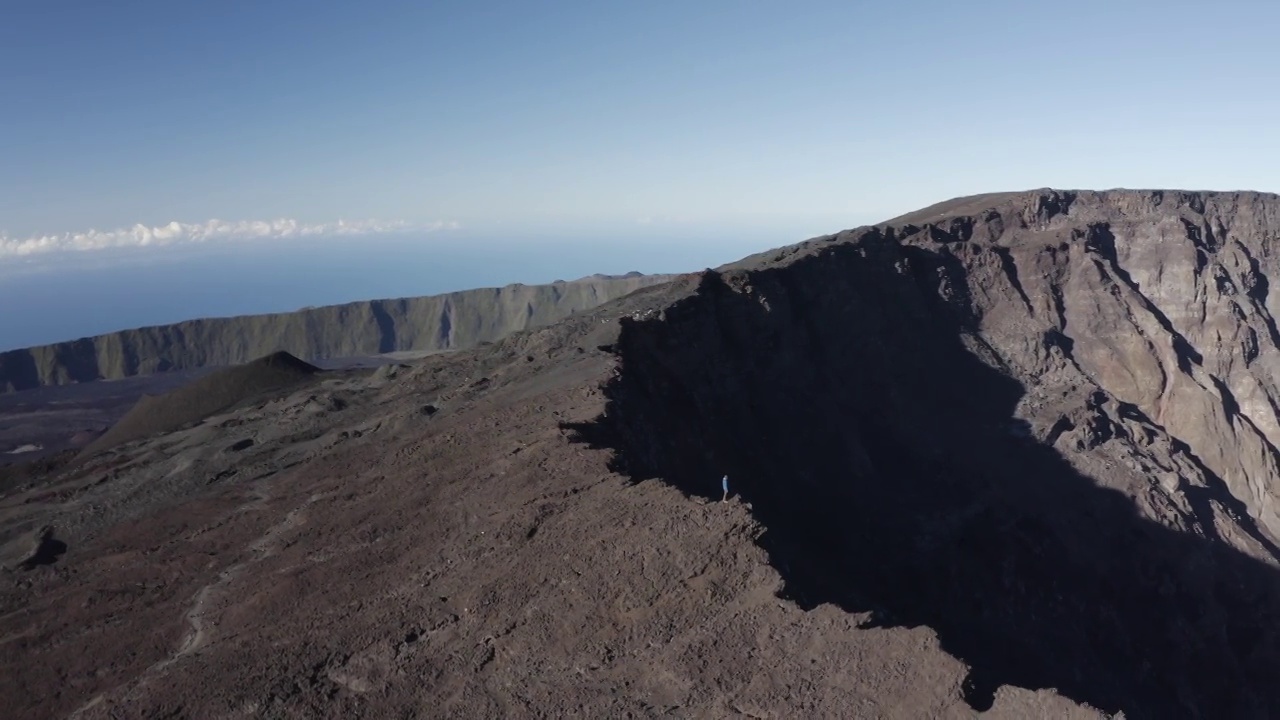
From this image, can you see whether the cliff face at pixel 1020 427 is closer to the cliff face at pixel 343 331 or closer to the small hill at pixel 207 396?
the small hill at pixel 207 396

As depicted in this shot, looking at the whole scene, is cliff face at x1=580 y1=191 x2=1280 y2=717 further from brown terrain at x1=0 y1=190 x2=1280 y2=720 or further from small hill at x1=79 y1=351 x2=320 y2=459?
small hill at x1=79 y1=351 x2=320 y2=459

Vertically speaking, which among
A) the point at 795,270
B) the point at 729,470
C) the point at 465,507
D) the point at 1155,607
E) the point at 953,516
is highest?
the point at 795,270

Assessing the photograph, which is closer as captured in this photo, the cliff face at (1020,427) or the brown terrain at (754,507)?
the brown terrain at (754,507)

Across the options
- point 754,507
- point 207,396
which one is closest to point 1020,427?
point 754,507

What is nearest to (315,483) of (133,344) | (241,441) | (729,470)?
(241,441)

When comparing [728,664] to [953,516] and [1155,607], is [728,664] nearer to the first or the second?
[953,516]

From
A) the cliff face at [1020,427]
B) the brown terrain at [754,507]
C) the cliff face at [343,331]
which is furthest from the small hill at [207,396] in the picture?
the cliff face at [343,331]

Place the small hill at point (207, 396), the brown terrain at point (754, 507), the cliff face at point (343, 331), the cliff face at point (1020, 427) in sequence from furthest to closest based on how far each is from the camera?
1. the cliff face at point (343, 331)
2. the small hill at point (207, 396)
3. the cliff face at point (1020, 427)
4. the brown terrain at point (754, 507)
